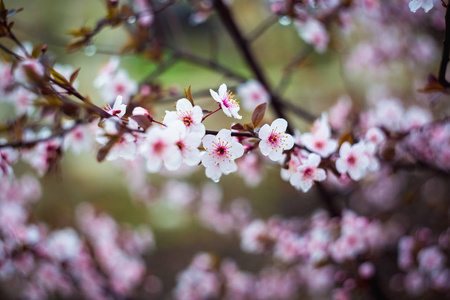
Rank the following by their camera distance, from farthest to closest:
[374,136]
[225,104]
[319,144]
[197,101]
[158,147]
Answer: [197,101], [374,136], [319,144], [225,104], [158,147]

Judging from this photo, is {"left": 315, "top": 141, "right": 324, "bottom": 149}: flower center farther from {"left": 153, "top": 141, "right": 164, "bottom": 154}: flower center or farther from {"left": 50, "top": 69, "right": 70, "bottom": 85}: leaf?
{"left": 50, "top": 69, "right": 70, "bottom": 85}: leaf

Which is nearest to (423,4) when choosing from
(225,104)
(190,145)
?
(225,104)

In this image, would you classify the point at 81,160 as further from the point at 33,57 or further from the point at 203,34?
the point at 33,57

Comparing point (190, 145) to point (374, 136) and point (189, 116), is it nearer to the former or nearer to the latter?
point (189, 116)

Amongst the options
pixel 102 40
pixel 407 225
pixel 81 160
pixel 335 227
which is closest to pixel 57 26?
pixel 102 40

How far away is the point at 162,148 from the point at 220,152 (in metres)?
0.12

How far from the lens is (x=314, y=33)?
1.31 meters

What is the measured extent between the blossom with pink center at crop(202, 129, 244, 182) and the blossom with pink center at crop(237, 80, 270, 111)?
73 centimetres

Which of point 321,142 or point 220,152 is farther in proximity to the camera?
point 321,142

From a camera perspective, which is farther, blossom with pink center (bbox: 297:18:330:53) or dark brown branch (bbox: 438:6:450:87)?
blossom with pink center (bbox: 297:18:330:53)

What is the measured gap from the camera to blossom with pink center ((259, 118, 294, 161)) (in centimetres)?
63

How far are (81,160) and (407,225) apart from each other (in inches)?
104

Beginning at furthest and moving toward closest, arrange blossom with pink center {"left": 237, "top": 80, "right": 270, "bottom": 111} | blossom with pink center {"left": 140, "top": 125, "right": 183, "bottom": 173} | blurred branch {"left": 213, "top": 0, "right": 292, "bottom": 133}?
blossom with pink center {"left": 237, "top": 80, "right": 270, "bottom": 111}, blurred branch {"left": 213, "top": 0, "right": 292, "bottom": 133}, blossom with pink center {"left": 140, "top": 125, "right": 183, "bottom": 173}

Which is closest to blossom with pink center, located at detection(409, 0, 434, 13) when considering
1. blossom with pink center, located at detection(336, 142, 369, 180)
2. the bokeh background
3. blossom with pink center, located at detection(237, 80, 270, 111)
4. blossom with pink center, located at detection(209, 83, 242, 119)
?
blossom with pink center, located at detection(336, 142, 369, 180)
